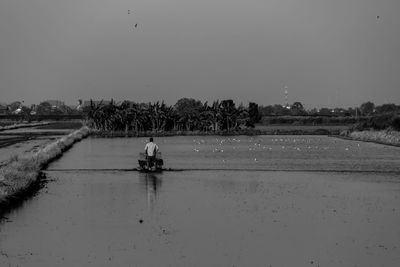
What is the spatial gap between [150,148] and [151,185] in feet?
19.0

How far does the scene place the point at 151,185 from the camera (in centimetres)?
3080

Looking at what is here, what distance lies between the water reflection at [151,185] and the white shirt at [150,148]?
1.14 metres

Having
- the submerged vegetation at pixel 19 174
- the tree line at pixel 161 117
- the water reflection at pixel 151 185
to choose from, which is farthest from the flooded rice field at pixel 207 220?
the tree line at pixel 161 117

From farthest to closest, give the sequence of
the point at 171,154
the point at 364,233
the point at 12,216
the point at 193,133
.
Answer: the point at 193,133 → the point at 171,154 → the point at 12,216 → the point at 364,233

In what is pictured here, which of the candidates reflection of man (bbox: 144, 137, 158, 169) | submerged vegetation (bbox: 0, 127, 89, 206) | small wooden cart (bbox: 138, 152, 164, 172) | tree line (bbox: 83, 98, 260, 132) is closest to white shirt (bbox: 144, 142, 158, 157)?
reflection of man (bbox: 144, 137, 158, 169)

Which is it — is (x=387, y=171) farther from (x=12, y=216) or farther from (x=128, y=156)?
(x=12, y=216)

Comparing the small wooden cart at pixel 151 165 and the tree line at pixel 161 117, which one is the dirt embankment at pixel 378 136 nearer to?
the tree line at pixel 161 117

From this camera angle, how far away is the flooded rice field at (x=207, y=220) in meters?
15.7

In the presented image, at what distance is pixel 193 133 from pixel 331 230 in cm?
8185

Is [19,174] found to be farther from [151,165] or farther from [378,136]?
[378,136]

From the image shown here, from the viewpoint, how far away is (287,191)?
2862 centimetres

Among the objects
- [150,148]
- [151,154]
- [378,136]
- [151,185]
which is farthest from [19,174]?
[378,136]

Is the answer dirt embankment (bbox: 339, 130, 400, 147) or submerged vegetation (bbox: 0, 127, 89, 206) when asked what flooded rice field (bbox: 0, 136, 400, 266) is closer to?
submerged vegetation (bbox: 0, 127, 89, 206)

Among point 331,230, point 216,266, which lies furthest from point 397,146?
point 216,266
